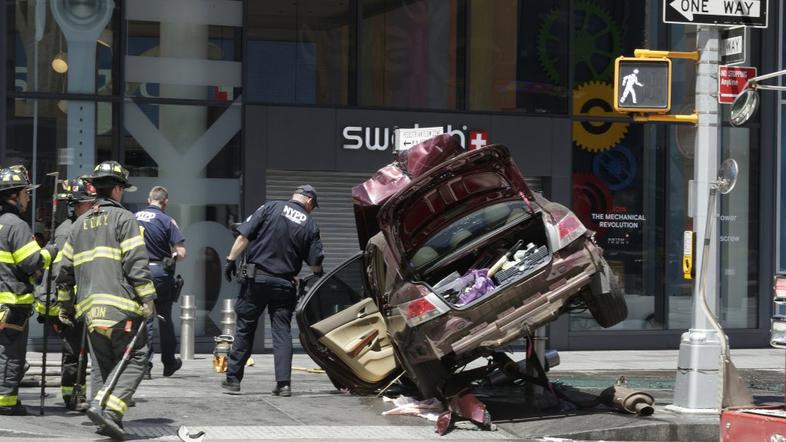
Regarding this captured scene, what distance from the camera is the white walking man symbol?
11.5m

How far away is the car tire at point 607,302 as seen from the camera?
1029 centimetres

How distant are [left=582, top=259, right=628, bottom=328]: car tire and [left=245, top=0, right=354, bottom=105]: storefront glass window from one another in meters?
7.34

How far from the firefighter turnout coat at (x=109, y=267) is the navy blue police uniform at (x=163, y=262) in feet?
11.2

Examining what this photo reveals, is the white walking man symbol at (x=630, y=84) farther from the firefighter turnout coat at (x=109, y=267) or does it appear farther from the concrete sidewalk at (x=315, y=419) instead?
the firefighter turnout coat at (x=109, y=267)

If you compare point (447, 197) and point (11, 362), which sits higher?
point (447, 197)

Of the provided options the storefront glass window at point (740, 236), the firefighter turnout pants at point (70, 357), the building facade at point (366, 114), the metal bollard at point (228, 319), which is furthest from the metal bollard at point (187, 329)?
the storefront glass window at point (740, 236)

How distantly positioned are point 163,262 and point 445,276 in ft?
10.6

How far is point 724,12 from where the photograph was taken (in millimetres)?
Result: 11477

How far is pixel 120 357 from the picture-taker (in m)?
9.11

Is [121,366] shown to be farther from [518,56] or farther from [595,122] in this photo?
[595,122]

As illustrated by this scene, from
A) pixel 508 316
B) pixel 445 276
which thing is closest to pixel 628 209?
pixel 445 276

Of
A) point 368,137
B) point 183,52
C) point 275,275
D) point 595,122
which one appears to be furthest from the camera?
point 595,122

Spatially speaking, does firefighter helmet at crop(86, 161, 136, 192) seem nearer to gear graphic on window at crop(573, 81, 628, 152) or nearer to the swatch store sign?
the swatch store sign

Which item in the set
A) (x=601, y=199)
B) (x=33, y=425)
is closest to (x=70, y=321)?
(x=33, y=425)
